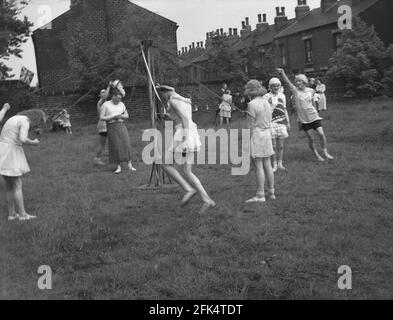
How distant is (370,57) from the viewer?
29156mm

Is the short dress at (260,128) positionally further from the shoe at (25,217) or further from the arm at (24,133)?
the shoe at (25,217)

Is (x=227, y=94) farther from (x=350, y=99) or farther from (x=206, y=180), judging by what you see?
(x=206, y=180)

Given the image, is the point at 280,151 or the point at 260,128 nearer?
the point at 260,128

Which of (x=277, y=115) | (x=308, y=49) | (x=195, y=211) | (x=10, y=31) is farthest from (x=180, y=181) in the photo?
(x=308, y=49)

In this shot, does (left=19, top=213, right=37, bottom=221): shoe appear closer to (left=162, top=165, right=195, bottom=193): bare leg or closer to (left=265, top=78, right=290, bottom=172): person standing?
(left=162, top=165, right=195, bottom=193): bare leg

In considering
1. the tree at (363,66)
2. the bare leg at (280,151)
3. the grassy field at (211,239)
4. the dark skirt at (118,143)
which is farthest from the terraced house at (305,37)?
the grassy field at (211,239)

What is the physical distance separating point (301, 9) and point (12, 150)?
1644 inches

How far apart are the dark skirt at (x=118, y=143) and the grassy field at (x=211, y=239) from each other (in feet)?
2.61

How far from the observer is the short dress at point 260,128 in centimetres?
774

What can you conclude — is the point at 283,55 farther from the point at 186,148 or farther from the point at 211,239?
the point at 211,239

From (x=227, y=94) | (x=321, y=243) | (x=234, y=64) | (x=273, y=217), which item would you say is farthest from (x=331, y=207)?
(x=234, y=64)

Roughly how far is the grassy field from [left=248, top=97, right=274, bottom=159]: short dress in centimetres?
77

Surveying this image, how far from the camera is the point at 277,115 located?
10148mm

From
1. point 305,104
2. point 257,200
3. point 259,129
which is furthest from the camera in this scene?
point 305,104
